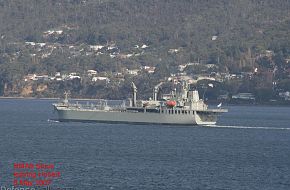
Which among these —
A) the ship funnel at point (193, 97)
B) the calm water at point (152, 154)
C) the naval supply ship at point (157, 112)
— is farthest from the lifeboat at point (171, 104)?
the calm water at point (152, 154)

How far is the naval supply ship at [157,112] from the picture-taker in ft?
433

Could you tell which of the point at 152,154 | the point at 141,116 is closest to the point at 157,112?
the point at 141,116

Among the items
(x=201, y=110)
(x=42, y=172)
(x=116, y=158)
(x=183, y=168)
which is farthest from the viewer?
(x=201, y=110)

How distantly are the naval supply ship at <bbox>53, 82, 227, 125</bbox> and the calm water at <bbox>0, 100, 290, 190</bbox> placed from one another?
2223 mm

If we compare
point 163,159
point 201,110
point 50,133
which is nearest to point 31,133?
point 50,133

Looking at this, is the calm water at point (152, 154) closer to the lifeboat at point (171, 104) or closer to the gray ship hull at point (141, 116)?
the gray ship hull at point (141, 116)

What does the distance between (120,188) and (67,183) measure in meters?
3.44

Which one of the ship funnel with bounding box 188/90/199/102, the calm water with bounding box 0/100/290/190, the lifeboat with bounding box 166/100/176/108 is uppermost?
the ship funnel with bounding box 188/90/199/102

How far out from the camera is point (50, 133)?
118 metres

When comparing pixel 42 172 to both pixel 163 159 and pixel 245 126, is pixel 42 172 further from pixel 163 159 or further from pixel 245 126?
pixel 245 126

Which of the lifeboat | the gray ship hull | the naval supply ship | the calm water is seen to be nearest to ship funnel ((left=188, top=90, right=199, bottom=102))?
the naval supply ship

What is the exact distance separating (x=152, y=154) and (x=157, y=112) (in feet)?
136

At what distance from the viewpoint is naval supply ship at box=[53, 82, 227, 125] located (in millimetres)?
131875

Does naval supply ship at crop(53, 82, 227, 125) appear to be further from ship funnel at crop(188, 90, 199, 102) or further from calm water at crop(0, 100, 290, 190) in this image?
calm water at crop(0, 100, 290, 190)
